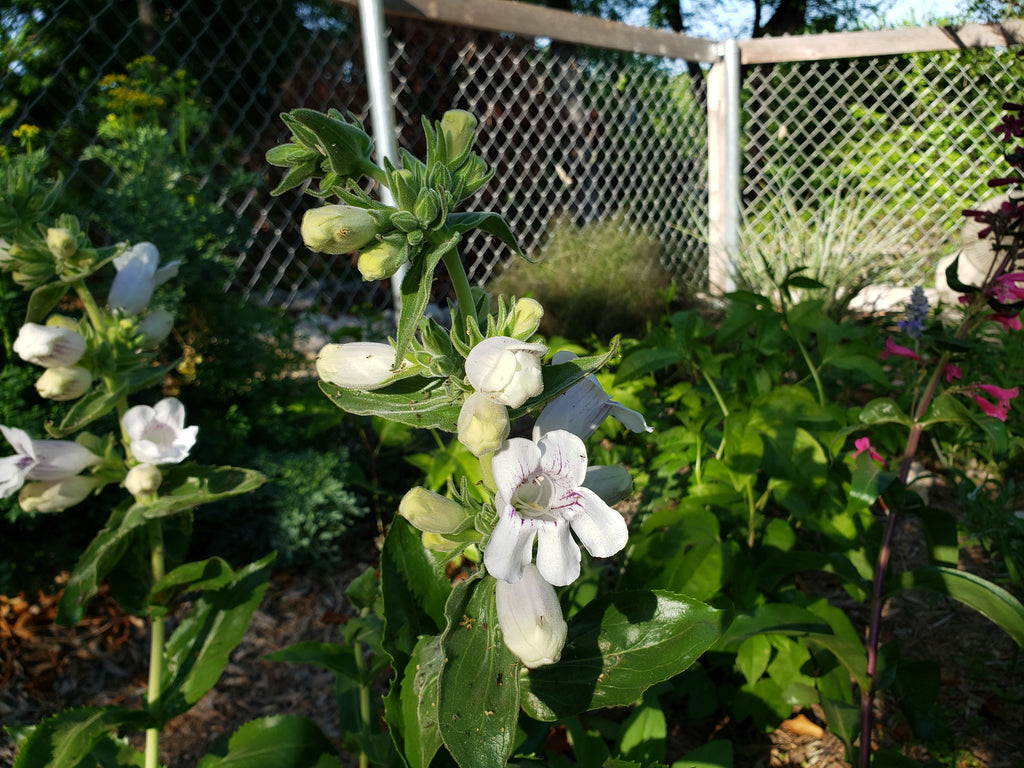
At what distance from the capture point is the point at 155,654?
1244 mm

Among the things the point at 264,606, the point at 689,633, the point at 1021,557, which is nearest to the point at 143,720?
the point at 689,633

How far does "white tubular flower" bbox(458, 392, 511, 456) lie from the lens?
25.6 inches

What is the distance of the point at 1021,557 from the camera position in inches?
58.2

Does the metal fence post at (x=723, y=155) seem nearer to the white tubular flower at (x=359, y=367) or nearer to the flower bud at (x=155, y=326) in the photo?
the flower bud at (x=155, y=326)

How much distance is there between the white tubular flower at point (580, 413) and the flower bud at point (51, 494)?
919mm

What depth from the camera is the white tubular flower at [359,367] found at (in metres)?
0.74

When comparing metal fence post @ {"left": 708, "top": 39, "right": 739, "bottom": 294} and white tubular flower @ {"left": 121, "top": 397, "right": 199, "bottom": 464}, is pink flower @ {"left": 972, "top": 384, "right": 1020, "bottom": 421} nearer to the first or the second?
white tubular flower @ {"left": 121, "top": 397, "right": 199, "bottom": 464}

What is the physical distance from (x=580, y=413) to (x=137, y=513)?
34.6 inches

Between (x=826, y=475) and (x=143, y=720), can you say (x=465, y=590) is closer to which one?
(x=143, y=720)

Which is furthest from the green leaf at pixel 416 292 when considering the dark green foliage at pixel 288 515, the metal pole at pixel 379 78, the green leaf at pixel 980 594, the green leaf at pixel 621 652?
the metal pole at pixel 379 78

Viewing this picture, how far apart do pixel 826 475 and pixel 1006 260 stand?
0.52 m

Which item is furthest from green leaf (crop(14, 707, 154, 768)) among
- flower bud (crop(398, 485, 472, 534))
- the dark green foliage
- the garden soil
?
the dark green foliage

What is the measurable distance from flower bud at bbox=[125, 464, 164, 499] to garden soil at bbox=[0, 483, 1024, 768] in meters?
0.81

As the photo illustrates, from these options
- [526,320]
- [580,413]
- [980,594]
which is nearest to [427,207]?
[526,320]
